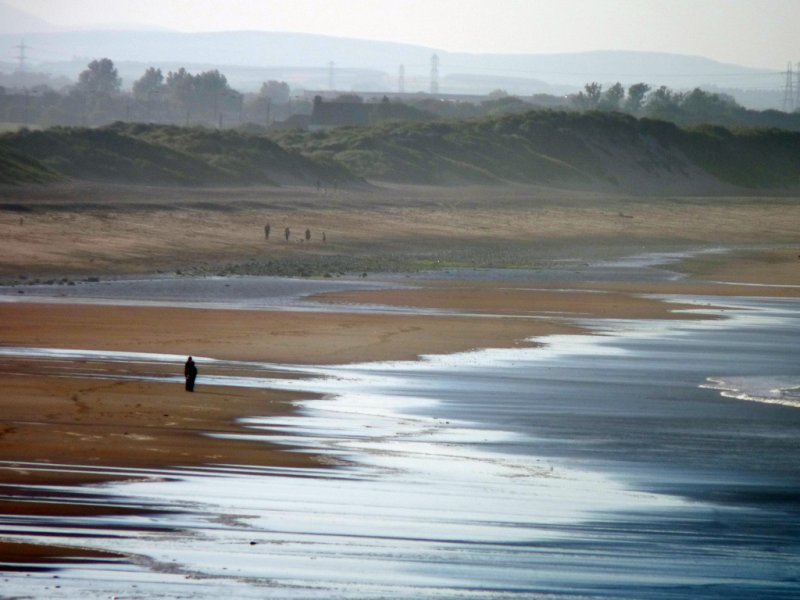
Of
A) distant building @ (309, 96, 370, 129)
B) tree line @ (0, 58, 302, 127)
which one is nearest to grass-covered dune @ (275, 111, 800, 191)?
distant building @ (309, 96, 370, 129)

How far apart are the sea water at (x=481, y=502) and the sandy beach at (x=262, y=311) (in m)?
0.62

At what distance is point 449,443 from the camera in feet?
40.1

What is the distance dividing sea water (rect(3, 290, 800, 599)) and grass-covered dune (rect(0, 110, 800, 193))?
3411 cm

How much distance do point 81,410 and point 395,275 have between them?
1955 centimetres

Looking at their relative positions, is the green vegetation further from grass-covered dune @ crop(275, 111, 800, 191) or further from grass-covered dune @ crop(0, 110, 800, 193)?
grass-covered dune @ crop(275, 111, 800, 191)

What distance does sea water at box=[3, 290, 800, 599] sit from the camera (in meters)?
7.88

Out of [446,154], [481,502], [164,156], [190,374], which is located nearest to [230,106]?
[446,154]

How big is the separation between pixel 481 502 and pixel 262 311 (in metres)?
14.0

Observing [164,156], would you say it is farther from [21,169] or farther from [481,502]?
[481,502]

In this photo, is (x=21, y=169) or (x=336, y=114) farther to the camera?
(x=336, y=114)

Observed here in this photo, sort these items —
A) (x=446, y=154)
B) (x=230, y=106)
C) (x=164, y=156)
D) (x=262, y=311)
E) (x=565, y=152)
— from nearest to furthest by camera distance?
(x=262, y=311), (x=164, y=156), (x=446, y=154), (x=565, y=152), (x=230, y=106)

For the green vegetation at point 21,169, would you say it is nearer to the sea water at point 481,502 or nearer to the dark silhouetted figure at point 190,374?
the sea water at point 481,502

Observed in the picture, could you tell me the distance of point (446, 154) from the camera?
232 ft

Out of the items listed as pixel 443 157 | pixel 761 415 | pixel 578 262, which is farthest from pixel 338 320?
pixel 443 157
